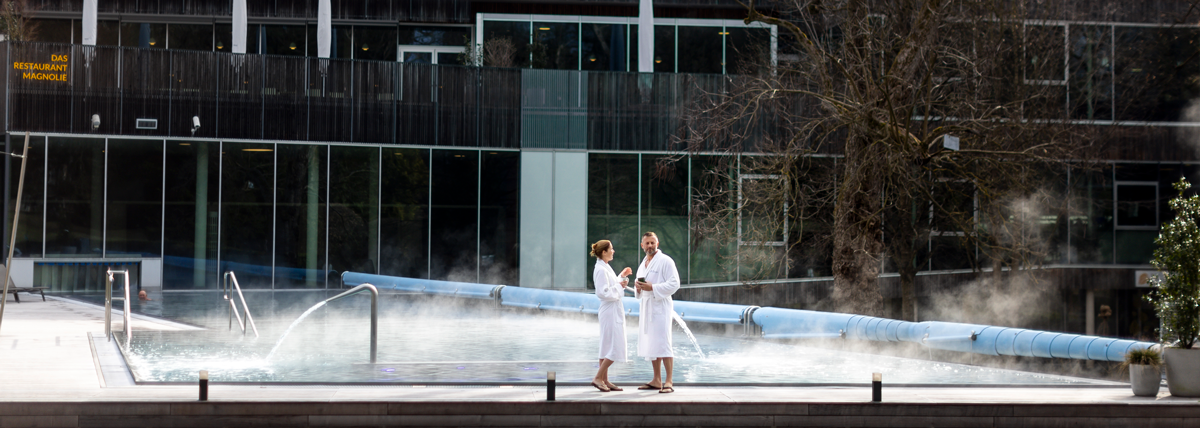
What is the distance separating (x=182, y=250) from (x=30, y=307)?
5.85 m

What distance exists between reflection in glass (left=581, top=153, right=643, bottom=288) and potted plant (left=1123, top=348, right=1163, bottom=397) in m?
17.3

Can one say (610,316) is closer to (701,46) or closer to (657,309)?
(657,309)

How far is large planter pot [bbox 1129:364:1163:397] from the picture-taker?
9.66 m

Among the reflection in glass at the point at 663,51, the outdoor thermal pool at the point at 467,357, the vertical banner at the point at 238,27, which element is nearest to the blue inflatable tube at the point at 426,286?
the outdoor thermal pool at the point at 467,357

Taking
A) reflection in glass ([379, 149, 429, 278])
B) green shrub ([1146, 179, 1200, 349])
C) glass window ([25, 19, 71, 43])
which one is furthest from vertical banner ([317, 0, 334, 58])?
green shrub ([1146, 179, 1200, 349])

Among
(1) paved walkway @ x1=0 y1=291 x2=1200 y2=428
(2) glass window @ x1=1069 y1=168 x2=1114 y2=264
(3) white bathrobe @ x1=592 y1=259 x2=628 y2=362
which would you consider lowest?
(1) paved walkway @ x1=0 y1=291 x2=1200 y2=428

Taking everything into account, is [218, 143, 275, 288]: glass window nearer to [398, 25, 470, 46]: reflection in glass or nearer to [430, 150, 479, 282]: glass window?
[430, 150, 479, 282]: glass window

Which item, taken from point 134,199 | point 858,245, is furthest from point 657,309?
point 134,199

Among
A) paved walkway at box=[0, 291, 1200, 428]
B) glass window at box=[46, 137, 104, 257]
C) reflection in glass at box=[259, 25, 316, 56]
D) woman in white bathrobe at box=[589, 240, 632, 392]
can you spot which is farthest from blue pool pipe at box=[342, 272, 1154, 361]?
reflection in glass at box=[259, 25, 316, 56]

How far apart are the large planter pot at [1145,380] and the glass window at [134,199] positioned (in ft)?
70.7

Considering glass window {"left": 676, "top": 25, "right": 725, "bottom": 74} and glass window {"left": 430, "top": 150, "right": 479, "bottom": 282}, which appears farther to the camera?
glass window {"left": 676, "top": 25, "right": 725, "bottom": 74}

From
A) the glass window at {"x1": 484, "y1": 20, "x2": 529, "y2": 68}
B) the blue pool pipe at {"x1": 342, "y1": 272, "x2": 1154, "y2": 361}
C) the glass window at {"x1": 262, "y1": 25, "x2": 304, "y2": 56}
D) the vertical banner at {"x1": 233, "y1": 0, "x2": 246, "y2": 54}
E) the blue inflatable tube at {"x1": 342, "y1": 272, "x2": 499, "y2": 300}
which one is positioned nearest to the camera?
the blue pool pipe at {"x1": 342, "y1": 272, "x2": 1154, "y2": 361}

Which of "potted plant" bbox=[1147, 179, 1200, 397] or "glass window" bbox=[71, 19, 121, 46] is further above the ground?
"glass window" bbox=[71, 19, 121, 46]

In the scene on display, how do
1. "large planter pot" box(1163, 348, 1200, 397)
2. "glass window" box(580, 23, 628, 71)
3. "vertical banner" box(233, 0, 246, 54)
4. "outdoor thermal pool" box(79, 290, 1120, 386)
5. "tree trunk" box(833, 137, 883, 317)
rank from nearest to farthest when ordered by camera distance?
"large planter pot" box(1163, 348, 1200, 397) < "outdoor thermal pool" box(79, 290, 1120, 386) < "tree trunk" box(833, 137, 883, 317) < "vertical banner" box(233, 0, 246, 54) < "glass window" box(580, 23, 628, 71)
